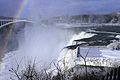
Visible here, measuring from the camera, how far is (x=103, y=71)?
16047 mm

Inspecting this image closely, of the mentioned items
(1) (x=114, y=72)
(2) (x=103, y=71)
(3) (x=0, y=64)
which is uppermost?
(1) (x=114, y=72)

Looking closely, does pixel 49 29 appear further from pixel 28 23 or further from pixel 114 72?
pixel 114 72

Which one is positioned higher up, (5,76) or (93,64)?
(93,64)

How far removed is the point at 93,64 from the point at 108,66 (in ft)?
4.96

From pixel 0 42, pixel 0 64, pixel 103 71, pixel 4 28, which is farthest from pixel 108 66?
pixel 4 28

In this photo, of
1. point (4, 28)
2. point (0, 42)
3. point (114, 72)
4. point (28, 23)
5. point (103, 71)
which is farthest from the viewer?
point (28, 23)

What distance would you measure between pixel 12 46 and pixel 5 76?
100 feet

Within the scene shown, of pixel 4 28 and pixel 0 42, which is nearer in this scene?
pixel 0 42

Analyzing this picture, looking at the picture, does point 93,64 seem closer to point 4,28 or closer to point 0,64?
point 0,64

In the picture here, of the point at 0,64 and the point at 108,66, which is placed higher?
the point at 108,66

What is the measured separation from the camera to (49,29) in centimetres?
7069

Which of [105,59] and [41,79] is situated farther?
[105,59]

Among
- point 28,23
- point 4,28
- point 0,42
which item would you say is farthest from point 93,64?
point 28,23

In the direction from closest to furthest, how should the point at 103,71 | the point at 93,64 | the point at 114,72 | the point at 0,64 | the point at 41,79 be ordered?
1. the point at 114,72
2. the point at 41,79
3. the point at 103,71
4. the point at 93,64
5. the point at 0,64
